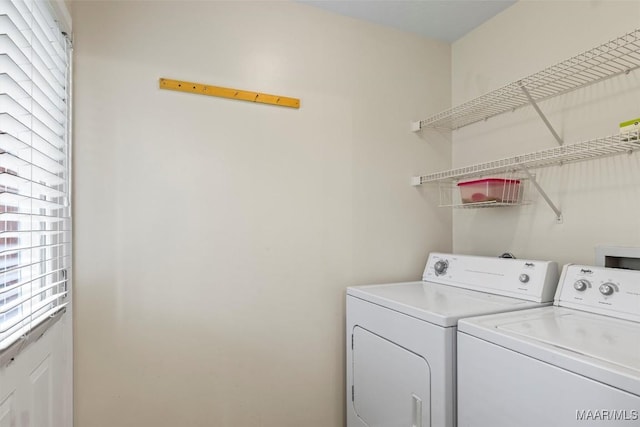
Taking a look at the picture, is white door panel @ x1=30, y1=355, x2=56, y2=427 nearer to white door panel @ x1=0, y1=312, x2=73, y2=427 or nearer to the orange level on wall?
white door panel @ x1=0, y1=312, x2=73, y2=427

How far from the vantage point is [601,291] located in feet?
4.42

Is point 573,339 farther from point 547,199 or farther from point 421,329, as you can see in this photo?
point 547,199

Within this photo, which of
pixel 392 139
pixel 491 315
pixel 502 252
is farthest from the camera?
pixel 392 139

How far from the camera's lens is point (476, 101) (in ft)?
6.27

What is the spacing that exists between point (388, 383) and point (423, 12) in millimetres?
1966

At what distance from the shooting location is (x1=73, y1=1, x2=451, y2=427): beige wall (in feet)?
5.25

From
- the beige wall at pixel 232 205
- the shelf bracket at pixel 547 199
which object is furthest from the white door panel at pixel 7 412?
the shelf bracket at pixel 547 199

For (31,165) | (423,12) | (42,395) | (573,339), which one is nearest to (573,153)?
(573,339)

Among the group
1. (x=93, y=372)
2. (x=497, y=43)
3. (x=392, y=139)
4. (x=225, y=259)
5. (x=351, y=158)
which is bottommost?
(x=93, y=372)

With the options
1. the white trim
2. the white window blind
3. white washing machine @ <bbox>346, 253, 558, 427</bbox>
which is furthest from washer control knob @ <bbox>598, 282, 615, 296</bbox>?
the white trim

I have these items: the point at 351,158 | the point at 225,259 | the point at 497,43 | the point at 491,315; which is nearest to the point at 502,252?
the point at 491,315

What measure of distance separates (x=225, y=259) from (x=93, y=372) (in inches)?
28.4

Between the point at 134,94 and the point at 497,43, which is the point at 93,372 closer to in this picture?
the point at 134,94

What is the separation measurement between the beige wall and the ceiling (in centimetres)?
8
